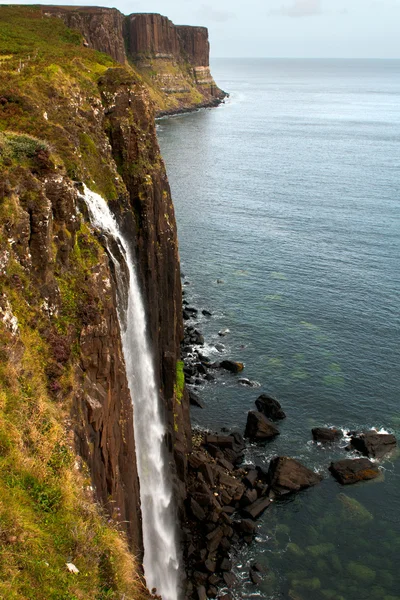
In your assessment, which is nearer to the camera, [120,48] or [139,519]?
[139,519]

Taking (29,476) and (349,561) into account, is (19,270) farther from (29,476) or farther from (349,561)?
(349,561)

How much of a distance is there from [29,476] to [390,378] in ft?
148

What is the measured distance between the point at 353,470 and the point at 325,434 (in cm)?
446

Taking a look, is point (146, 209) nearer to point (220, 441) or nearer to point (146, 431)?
point (146, 431)

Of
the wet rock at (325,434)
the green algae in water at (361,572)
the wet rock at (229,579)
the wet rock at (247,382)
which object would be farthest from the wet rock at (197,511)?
the wet rock at (247,382)

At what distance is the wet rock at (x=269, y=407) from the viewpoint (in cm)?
5184

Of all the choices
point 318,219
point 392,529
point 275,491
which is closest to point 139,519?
point 275,491

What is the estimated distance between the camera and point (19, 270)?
76.9 ft

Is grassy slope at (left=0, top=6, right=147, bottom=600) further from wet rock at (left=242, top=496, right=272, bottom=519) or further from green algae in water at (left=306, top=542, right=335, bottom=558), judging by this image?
green algae in water at (left=306, top=542, right=335, bottom=558)

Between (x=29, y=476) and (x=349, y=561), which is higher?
(x=29, y=476)

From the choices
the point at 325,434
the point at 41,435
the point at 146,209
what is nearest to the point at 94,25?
the point at 146,209

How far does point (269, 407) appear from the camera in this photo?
52.3 meters

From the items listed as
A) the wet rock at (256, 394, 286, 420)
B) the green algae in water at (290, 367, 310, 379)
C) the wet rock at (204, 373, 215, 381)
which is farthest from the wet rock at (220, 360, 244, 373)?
the wet rock at (256, 394, 286, 420)

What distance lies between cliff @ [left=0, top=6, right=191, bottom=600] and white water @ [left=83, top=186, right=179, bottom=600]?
1772 millimetres
